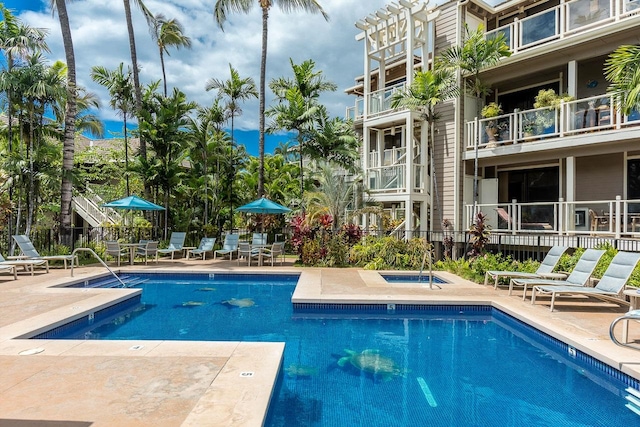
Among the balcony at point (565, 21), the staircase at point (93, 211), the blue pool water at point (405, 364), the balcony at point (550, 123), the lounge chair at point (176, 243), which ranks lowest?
the blue pool water at point (405, 364)

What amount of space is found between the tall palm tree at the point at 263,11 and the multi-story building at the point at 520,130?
2.57 m

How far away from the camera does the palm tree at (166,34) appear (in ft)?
70.4

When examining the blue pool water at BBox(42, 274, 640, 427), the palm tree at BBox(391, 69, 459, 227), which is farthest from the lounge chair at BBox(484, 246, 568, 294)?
the palm tree at BBox(391, 69, 459, 227)

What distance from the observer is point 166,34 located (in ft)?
71.1

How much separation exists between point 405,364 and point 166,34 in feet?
73.0

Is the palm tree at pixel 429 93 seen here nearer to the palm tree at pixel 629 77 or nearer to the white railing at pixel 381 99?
the white railing at pixel 381 99

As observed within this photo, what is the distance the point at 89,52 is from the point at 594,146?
2255 centimetres

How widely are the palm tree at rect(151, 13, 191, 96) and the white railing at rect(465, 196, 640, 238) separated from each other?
18.5 meters

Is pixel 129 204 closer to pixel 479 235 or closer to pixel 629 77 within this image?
pixel 479 235

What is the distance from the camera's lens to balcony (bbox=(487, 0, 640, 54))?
12.0m

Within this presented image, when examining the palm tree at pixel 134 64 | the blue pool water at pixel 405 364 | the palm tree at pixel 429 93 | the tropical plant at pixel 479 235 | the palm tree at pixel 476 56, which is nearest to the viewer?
the blue pool water at pixel 405 364

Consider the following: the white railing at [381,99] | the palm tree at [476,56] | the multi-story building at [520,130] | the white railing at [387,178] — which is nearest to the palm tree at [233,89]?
the multi-story building at [520,130]

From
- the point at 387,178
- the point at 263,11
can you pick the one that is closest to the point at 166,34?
the point at 263,11

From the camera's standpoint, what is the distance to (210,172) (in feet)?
64.7
